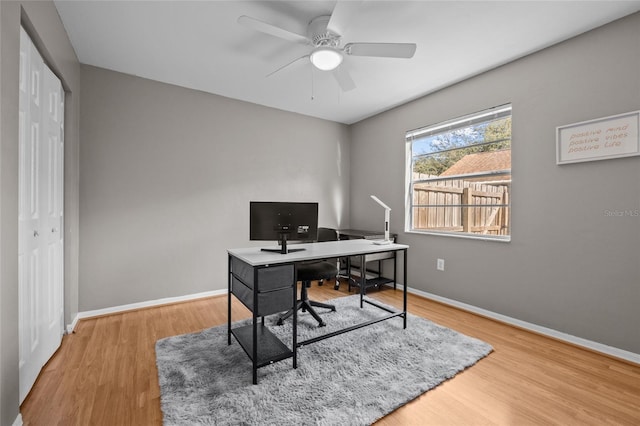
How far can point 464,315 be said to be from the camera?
3090 mm

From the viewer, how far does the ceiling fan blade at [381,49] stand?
2.12 m

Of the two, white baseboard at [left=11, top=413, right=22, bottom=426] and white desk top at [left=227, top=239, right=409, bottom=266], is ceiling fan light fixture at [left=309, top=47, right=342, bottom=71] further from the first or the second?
white baseboard at [left=11, top=413, right=22, bottom=426]

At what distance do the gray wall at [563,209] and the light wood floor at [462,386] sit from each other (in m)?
0.34

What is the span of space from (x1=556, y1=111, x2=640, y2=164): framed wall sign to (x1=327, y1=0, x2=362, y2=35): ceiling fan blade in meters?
2.06

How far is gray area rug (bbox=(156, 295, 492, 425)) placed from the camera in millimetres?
1604

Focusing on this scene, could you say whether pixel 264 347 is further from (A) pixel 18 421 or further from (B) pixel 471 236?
(B) pixel 471 236

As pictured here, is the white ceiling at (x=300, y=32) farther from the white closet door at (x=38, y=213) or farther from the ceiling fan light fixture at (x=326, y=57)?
the white closet door at (x=38, y=213)

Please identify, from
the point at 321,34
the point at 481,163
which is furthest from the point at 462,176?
the point at 321,34


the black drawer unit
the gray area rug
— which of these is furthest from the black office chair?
the black drawer unit

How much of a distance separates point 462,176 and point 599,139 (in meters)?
1.23

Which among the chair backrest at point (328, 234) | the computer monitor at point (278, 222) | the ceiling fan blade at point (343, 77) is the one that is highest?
the ceiling fan blade at point (343, 77)

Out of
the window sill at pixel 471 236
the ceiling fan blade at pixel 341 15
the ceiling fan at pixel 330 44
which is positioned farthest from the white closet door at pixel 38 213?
the window sill at pixel 471 236

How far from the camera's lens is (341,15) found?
1.93 m

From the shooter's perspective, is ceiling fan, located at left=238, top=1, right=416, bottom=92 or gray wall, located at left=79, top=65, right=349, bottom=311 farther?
gray wall, located at left=79, top=65, right=349, bottom=311
